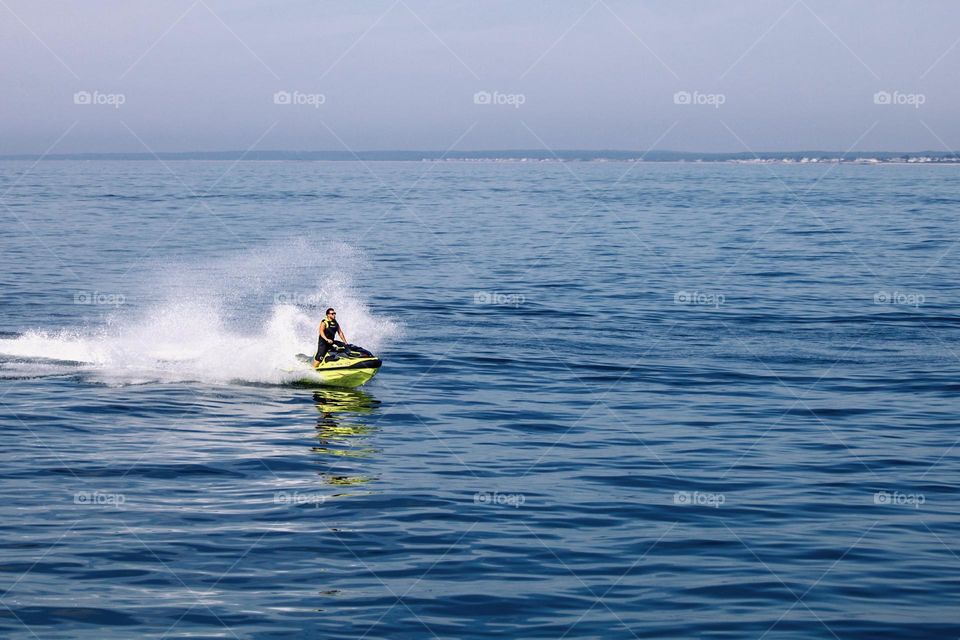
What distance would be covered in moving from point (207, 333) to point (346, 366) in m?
8.22

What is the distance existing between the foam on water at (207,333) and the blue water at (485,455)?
0.16 meters

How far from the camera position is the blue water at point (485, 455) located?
13.3m

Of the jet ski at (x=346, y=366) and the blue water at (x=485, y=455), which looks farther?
the jet ski at (x=346, y=366)

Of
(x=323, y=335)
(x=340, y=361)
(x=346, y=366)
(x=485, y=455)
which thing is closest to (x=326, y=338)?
(x=323, y=335)

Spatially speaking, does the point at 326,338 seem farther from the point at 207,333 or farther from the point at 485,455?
the point at 485,455

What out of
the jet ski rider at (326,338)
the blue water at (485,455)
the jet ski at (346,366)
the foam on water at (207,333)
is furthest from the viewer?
the foam on water at (207,333)

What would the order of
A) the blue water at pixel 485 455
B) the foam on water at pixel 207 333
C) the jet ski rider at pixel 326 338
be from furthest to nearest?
1. the foam on water at pixel 207 333
2. the jet ski rider at pixel 326 338
3. the blue water at pixel 485 455

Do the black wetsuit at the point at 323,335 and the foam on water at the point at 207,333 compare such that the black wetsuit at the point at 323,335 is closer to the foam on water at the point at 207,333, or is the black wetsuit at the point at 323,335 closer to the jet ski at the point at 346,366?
the jet ski at the point at 346,366

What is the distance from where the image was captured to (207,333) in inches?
1283

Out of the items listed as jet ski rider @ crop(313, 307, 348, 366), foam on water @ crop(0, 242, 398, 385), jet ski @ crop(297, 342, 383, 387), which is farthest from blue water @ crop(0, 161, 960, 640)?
jet ski rider @ crop(313, 307, 348, 366)

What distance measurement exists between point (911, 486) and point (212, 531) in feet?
38.4

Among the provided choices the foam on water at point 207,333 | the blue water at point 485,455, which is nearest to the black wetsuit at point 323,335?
the foam on water at point 207,333

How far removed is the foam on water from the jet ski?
0.86 meters

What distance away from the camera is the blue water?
1334 cm
